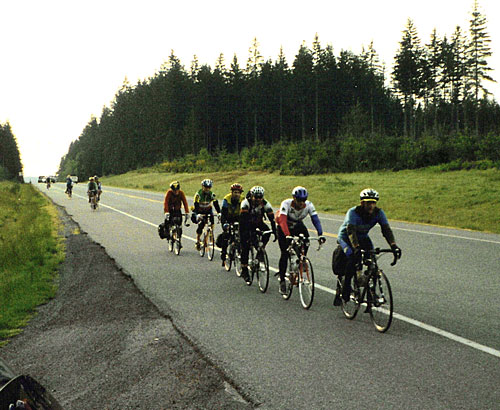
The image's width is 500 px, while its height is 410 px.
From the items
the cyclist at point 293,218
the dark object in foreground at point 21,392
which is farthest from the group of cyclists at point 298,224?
the dark object in foreground at point 21,392

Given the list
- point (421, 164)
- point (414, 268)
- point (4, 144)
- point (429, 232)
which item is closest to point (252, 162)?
point (421, 164)

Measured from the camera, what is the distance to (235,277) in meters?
9.98

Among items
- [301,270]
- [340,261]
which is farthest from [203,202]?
[340,261]

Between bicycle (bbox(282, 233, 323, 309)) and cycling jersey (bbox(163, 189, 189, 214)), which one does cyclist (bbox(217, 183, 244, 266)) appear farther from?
cycling jersey (bbox(163, 189, 189, 214))

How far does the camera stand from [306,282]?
24.6 ft

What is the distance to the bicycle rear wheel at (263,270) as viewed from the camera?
8.57 meters

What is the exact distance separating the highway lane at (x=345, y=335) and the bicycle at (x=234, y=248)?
0.36 metres

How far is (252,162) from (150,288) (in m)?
46.3

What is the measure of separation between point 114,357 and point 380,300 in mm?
3164

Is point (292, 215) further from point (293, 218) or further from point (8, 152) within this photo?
point (8, 152)

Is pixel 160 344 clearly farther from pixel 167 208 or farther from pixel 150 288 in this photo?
pixel 167 208

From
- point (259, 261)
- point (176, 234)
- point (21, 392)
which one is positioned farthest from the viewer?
point (176, 234)

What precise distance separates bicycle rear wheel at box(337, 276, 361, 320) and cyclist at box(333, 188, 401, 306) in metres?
0.07

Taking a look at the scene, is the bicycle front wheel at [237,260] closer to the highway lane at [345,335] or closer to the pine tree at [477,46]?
the highway lane at [345,335]
